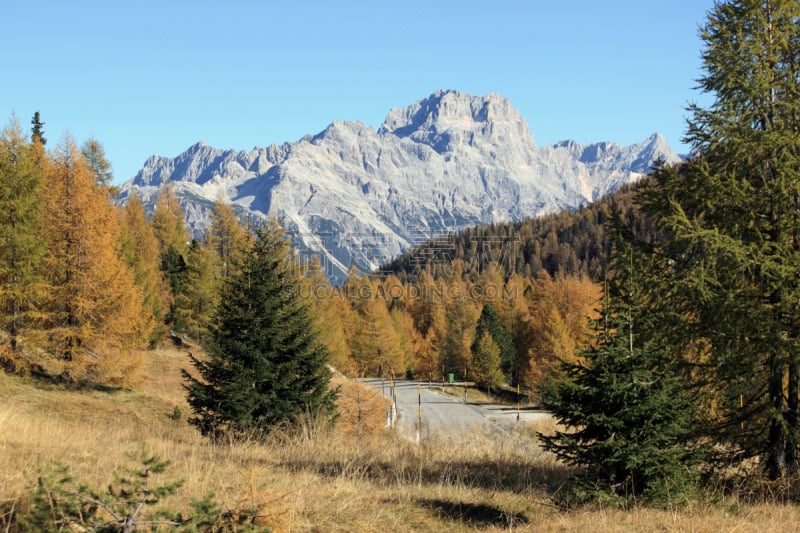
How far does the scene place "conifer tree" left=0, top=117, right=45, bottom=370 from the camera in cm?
2322

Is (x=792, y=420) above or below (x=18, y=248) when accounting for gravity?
below

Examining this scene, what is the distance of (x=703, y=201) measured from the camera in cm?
927

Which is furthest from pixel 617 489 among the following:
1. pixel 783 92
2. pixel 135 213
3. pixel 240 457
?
pixel 135 213

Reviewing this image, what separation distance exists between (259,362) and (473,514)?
1180cm

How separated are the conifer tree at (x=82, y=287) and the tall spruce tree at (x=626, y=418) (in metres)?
24.1

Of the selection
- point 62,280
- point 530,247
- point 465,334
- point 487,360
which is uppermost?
point 530,247

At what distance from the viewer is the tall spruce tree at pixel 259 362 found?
1633 cm

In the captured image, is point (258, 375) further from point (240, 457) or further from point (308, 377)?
point (240, 457)

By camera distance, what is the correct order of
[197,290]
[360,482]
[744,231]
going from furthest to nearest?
[197,290] → [744,231] → [360,482]

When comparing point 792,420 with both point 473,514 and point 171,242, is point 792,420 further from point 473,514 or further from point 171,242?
point 171,242

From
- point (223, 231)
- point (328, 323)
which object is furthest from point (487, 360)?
point (223, 231)

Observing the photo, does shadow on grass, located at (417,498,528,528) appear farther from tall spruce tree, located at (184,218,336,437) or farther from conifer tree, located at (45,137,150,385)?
conifer tree, located at (45,137,150,385)

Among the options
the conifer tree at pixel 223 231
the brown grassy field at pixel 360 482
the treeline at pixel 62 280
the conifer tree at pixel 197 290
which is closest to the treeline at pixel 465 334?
the conifer tree at pixel 223 231

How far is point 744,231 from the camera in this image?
359 inches
